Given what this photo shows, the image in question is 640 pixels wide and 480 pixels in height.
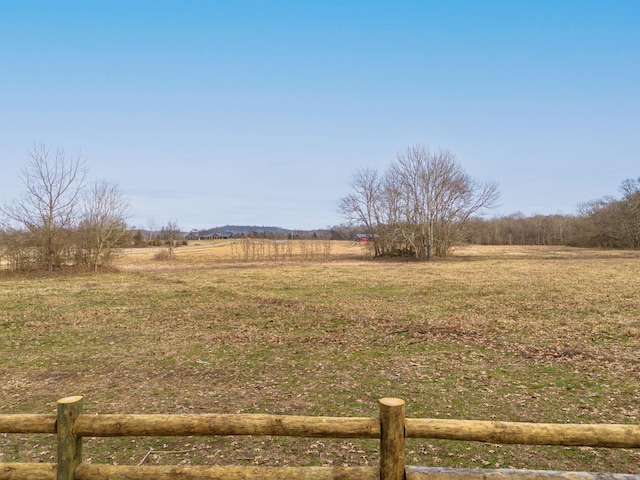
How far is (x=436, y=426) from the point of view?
274cm

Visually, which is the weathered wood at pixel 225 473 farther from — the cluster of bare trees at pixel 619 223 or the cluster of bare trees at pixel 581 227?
the cluster of bare trees at pixel 619 223

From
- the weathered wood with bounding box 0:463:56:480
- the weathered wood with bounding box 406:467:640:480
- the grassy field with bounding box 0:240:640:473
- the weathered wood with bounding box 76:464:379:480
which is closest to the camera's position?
the weathered wood with bounding box 406:467:640:480

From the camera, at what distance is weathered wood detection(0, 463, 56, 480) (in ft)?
9.20

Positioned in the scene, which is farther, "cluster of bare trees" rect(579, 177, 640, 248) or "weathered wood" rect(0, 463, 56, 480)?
"cluster of bare trees" rect(579, 177, 640, 248)

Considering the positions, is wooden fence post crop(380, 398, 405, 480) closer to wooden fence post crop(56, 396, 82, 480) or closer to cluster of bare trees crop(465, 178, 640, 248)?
wooden fence post crop(56, 396, 82, 480)

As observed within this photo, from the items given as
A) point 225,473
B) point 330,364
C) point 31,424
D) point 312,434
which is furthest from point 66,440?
point 330,364

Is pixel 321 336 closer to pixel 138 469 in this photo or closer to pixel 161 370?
pixel 161 370

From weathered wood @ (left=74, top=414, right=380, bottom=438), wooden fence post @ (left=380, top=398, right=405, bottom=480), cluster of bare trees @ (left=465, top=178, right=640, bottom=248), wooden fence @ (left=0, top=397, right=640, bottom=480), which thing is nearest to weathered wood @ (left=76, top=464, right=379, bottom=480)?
wooden fence @ (left=0, top=397, right=640, bottom=480)

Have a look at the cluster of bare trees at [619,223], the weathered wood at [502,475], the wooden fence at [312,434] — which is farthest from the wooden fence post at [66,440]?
the cluster of bare trees at [619,223]

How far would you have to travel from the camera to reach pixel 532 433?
106 inches

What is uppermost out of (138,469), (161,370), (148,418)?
(148,418)

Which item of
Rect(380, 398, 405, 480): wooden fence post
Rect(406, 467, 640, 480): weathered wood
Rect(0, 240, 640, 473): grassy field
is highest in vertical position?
Rect(380, 398, 405, 480): wooden fence post

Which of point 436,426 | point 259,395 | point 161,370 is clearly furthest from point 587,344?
point 161,370

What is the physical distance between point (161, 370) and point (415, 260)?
34.9 m
